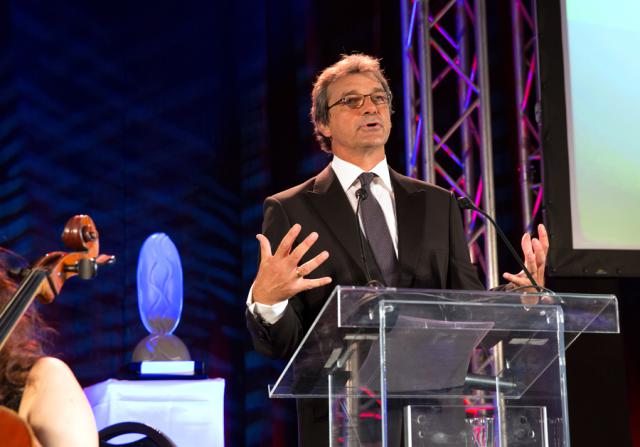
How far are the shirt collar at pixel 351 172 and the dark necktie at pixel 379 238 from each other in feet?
0.30

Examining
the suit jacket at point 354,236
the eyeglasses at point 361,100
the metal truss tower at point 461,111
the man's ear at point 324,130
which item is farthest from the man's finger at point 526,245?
the metal truss tower at point 461,111

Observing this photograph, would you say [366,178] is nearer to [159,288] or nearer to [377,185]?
[377,185]

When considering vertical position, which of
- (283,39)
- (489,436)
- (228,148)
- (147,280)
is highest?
(283,39)

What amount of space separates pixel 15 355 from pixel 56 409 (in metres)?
0.20

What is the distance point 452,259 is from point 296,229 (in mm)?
816

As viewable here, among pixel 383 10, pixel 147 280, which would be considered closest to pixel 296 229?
pixel 147 280

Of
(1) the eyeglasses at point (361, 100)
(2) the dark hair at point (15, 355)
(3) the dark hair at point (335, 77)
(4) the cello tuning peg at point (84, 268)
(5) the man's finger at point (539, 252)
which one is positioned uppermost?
(3) the dark hair at point (335, 77)

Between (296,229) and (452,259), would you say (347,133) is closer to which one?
(452,259)

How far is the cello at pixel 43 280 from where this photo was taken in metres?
1.76

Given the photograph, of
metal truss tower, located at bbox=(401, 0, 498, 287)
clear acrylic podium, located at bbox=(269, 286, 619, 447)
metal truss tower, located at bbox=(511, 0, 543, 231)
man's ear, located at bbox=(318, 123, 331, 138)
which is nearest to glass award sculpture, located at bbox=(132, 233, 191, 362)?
metal truss tower, located at bbox=(401, 0, 498, 287)

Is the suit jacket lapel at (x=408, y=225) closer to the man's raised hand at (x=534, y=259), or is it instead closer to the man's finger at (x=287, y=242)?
the man's raised hand at (x=534, y=259)

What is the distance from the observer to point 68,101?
4.93 m

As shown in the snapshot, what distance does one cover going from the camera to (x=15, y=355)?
2107 millimetres

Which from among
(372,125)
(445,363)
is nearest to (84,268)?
(445,363)
